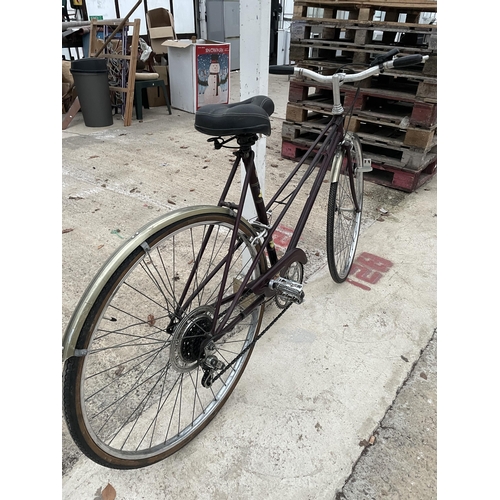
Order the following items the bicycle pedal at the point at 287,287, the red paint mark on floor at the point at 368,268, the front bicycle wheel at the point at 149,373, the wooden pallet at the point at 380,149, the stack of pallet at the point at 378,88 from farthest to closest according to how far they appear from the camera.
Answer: the wooden pallet at the point at 380,149 → the stack of pallet at the point at 378,88 → the red paint mark on floor at the point at 368,268 → the bicycle pedal at the point at 287,287 → the front bicycle wheel at the point at 149,373

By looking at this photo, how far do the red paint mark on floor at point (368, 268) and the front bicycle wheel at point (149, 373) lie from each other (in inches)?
37.5

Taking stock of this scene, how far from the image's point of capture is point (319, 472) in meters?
1.52

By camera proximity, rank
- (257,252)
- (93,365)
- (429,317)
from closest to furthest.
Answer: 1. (257,252)
2. (93,365)
3. (429,317)

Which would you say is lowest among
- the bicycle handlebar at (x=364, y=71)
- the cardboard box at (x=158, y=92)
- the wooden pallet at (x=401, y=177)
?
the wooden pallet at (x=401, y=177)

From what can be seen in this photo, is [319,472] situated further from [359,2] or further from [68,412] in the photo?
[359,2]

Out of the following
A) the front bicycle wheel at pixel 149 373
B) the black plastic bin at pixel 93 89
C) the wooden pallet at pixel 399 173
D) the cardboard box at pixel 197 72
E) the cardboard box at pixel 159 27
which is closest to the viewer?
the front bicycle wheel at pixel 149 373

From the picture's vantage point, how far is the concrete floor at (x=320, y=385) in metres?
1.49

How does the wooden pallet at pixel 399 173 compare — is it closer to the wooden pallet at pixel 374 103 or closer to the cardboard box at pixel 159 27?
the wooden pallet at pixel 374 103

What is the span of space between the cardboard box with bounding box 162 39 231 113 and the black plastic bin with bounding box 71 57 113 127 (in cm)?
123

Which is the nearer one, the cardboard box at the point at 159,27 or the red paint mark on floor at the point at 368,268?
the red paint mark on floor at the point at 368,268

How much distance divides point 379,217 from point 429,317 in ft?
4.20

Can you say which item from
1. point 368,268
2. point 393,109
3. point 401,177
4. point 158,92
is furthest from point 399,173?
point 158,92

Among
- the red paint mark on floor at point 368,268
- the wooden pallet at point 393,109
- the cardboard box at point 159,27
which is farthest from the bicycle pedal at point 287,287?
the cardboard box at point 159,27

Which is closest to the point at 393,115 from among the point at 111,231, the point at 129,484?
the point at 111,231
